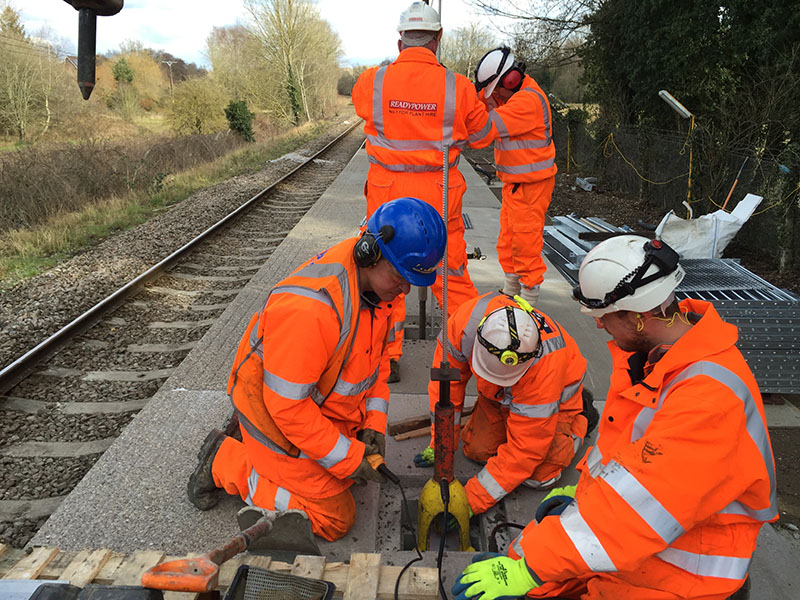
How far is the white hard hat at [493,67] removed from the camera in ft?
14.9

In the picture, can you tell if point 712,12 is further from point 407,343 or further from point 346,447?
point 346,447

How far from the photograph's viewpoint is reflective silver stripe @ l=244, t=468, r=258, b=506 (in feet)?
9.18

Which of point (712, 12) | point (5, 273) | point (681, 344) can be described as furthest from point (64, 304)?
point (712, 12)

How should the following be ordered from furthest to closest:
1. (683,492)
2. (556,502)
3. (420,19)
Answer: (420,19) < (556,502) < (683,492)

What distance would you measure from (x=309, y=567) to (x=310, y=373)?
76cm

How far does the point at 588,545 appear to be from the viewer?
1.71 meters

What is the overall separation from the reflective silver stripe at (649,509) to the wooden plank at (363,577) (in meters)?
1.01

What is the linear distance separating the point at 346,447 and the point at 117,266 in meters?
6.19

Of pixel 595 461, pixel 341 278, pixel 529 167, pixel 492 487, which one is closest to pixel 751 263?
pixel 529 167

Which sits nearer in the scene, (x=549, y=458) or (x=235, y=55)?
(x=549, y=458)

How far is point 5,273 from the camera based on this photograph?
7.34m

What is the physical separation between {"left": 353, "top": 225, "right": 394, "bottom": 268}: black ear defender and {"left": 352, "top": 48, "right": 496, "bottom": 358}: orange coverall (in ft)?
5.49

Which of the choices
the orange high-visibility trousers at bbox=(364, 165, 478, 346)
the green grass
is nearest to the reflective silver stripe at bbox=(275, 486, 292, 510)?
the orange high-visibility trousers at bbox=(364, 165, 478, 346)

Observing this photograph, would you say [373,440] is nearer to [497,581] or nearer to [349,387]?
[349,387]
